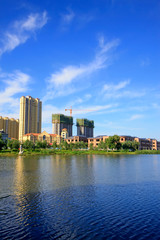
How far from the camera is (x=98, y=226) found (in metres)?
14.3

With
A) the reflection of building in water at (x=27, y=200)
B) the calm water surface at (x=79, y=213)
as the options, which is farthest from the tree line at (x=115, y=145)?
the reflection of building in water at (x=27, y=200)

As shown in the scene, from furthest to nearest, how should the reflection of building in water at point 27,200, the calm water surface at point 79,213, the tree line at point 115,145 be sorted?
the tree line at point 115,145
the reflection of building in water at point 27,200
the calm water surface at point 79,213

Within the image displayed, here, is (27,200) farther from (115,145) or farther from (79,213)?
(115,145)

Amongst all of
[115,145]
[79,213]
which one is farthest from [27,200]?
[115,145]

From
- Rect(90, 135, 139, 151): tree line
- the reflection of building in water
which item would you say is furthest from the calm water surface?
Rect(90, 135, 139, 151): tree line

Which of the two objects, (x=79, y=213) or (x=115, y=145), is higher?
(x=115, y=145)

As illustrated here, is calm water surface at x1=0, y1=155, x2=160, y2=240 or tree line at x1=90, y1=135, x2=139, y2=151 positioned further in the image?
tree line at x1=90, y1=135, x2=139, y2=151

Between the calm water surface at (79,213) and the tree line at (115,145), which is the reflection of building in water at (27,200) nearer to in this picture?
the calm water surface at (79,213)

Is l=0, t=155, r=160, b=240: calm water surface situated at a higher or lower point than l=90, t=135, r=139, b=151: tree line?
lower

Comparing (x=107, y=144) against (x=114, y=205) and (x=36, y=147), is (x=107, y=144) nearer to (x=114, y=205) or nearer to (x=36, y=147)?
(x=36, y=147)

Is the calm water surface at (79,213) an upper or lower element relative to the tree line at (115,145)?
lower

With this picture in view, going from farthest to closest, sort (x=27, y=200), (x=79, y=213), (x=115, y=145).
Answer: (x=115, y=145)
(x=27, y=200)
(x=79, y=213)

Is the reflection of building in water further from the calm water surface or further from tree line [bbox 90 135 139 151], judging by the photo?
tree line [bbox 90 135 139 151]

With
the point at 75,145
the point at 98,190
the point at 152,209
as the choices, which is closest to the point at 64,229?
the point at 152,209
